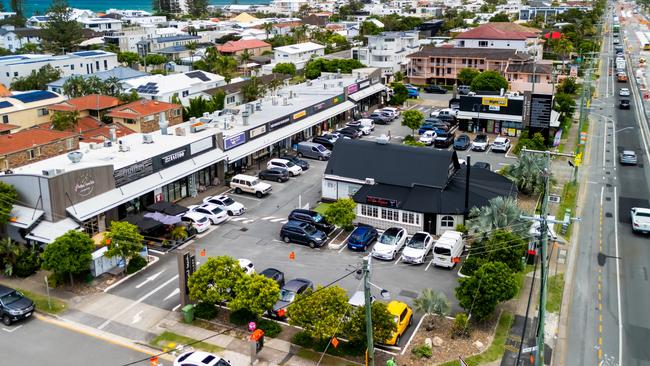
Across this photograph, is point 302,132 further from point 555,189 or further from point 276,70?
point 276,70

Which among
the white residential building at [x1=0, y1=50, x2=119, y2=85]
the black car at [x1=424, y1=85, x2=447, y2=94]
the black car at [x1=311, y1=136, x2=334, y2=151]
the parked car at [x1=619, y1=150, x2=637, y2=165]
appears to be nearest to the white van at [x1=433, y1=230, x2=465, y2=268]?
the black car at [x1=311, y1=136, x2=334, y2=151]

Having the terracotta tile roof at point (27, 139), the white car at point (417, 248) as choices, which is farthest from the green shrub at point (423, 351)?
the terracotta tile roof at point (27, 139)

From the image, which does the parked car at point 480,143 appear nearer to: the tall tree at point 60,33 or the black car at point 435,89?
the black car at point 435,89

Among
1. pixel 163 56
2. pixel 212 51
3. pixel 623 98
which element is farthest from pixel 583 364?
pixel 163 56

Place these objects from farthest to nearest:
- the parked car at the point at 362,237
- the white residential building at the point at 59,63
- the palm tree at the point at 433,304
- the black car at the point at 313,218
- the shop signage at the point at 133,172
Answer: the white residential building at the point at 59,63 → the black car at the point at 313,218 → the shop signage at the point at 133,172 → the parked car at the point at 362,237 → the palm tree at the point at 433,304

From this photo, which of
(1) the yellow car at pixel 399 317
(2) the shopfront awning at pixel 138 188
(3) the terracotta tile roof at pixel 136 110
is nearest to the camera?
(1) the yellow car at pixel 399 317

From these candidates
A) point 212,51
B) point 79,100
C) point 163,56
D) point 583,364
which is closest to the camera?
point 583,364

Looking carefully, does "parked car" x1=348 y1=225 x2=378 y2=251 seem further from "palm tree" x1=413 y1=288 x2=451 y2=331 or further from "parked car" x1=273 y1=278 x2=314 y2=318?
"palm tree" x1=413 y1=288 x2=451 y2=331

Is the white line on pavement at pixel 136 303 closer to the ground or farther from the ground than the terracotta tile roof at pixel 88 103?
closer to the ground
